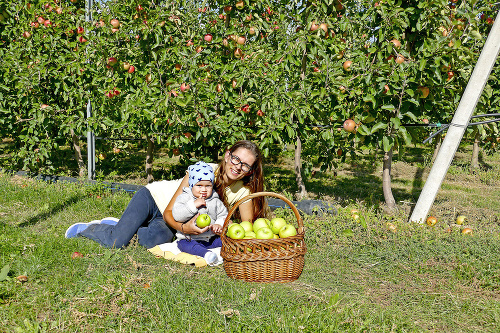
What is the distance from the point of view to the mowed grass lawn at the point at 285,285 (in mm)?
2242

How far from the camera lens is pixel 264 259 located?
2.70 m

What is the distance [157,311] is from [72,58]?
13.8 ft

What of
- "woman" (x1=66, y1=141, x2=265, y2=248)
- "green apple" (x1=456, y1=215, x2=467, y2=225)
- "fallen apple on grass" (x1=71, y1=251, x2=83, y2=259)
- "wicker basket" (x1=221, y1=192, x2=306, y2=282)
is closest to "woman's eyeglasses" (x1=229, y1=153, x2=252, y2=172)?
"woman" (x1=66, y1=141, x2=265, y2=248)

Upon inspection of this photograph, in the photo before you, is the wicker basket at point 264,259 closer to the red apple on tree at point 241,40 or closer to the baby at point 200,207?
the baby at point 200,207

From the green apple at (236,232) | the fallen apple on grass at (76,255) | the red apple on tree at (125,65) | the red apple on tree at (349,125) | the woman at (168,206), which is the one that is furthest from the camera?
the red apple on tree at (125,65)

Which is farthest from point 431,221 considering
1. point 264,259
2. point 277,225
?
point 264,259

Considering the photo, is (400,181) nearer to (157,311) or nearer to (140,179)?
(140,179)

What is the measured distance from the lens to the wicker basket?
270 cm

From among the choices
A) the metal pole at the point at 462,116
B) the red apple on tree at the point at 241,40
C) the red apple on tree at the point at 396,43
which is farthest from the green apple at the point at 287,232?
the red apple on tree at the point at 241,40

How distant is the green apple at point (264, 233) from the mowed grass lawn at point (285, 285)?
1.06 feet

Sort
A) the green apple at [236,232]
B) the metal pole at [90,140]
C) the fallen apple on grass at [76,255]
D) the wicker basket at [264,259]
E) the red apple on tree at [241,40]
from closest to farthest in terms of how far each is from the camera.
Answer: the wicker basket at [264,259] → the green apple at [236,232] → the fallen apple on grass at [76,255] → the red apple on tree at [241,40] → the metal pole at [90,140]

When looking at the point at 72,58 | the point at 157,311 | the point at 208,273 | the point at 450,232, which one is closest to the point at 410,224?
the point at 450,232

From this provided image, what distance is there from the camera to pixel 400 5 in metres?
3.85

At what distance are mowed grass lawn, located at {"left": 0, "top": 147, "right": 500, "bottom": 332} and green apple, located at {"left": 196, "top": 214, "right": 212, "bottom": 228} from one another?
34 centimetres
